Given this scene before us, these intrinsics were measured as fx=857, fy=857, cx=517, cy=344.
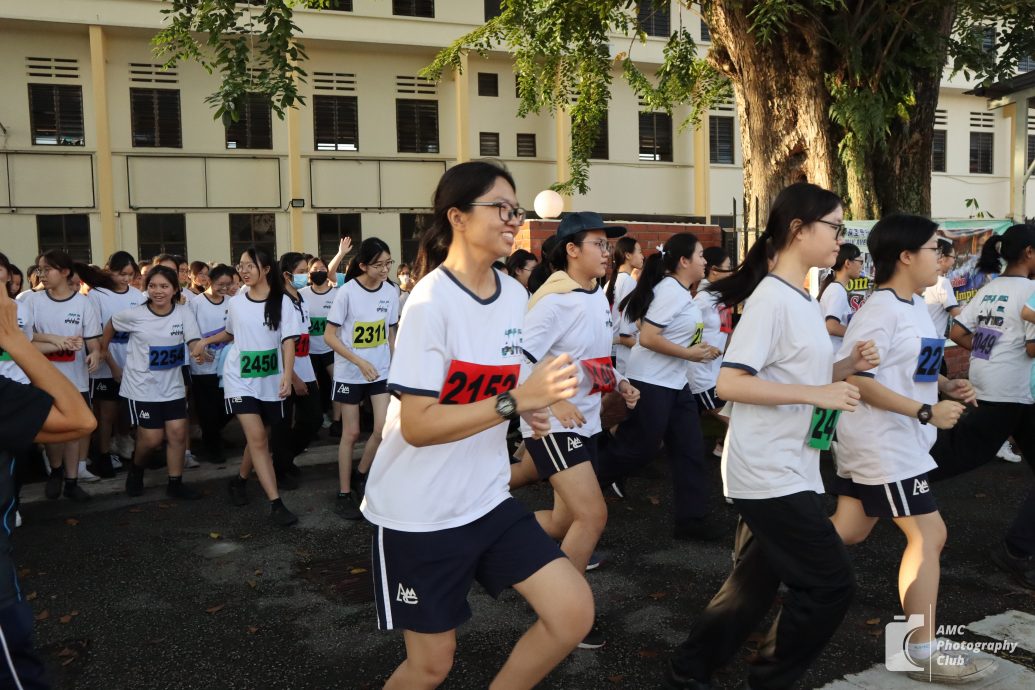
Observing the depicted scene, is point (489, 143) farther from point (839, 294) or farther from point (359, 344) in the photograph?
point (359, 344)

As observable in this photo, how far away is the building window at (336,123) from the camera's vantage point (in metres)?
23.1

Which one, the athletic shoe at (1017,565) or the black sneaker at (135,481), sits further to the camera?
the black sneaker at (135,481)

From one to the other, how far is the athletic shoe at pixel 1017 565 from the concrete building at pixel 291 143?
1857 centimetres

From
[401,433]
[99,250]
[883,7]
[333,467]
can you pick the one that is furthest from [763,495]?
[99,250]

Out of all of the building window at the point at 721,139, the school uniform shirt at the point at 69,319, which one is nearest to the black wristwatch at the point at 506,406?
the school uniform shirt at the point at 69,319

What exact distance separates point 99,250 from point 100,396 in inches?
599

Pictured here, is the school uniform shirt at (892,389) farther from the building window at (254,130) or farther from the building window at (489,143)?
the building window at (489,143)

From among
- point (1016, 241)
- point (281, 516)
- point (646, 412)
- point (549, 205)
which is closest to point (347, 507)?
point (281, 516)

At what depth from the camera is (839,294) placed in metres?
7.30

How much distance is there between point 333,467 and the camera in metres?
7.86

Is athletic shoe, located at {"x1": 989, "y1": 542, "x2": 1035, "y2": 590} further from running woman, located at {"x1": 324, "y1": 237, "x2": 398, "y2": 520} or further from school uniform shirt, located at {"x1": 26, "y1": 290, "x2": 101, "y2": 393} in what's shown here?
school uniform shirt, located at {"x1": 26, "y1": 290, "x2": 101, "y2": 393}

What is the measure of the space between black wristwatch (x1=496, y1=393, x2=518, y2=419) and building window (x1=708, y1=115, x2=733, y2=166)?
84.5ft

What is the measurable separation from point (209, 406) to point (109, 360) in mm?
1032

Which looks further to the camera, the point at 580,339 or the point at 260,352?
the point at 260,352
